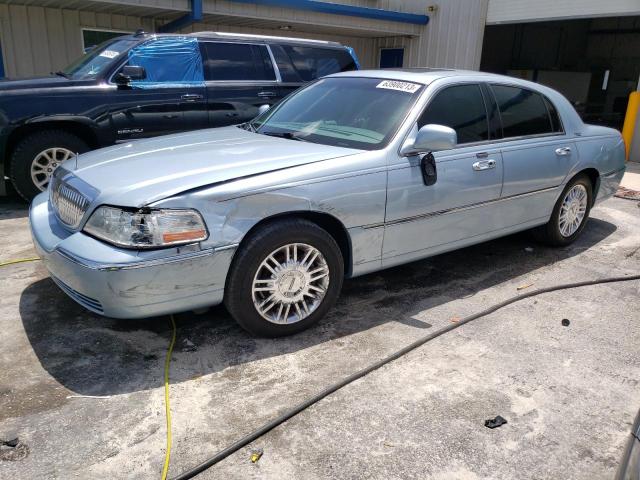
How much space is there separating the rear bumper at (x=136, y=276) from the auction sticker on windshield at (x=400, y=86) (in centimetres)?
186

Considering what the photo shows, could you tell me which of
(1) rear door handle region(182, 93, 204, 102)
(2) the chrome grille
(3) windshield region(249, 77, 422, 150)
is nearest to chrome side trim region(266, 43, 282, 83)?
(1) rear door handle region(182, 93, 204, 102)

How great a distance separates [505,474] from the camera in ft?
7.93

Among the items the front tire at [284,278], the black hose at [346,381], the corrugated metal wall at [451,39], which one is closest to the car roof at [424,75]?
the front tire at [284,278]

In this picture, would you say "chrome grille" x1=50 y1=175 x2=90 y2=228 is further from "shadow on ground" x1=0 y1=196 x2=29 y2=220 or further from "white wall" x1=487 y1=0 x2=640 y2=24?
"white wall" x1=487 y1=0 x2=640 y2=24

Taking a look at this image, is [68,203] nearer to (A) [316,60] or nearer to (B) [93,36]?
(A) [316,60]

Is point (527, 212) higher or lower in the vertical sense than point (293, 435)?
higher

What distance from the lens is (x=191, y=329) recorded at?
3.60m

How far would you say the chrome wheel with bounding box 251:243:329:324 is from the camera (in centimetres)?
→ 332

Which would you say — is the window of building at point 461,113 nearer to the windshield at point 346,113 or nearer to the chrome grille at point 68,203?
the windshield at point 346,113

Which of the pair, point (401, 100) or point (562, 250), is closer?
point (401, 100)

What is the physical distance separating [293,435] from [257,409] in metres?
0.27

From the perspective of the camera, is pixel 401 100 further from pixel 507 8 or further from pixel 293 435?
pixel 507 8

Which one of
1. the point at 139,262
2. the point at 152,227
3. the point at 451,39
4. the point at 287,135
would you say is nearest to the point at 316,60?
the point at 287,135

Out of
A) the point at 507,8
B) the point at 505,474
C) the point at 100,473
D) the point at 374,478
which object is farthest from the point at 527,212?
the point at 507,8
